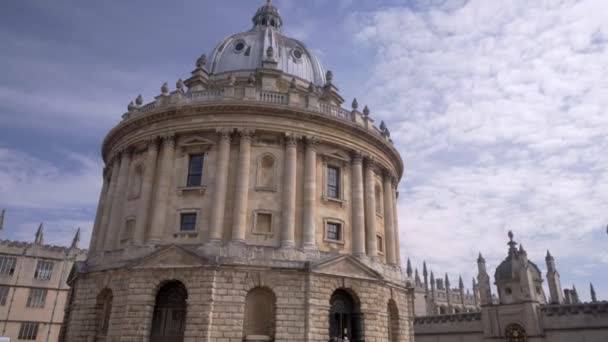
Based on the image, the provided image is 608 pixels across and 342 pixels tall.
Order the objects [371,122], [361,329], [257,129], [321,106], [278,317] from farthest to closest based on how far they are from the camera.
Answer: [371,122]
[321,106]
[257,129]
[361,329]
[278,317]

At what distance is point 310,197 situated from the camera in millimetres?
28250

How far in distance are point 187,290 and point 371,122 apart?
17.9 m

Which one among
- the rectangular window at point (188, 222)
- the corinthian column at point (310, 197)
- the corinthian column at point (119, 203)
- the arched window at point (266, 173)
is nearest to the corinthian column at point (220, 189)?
the rectangular window at point (188, 222)

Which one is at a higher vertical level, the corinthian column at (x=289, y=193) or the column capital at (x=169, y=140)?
the column capital at (x=169, y=140)

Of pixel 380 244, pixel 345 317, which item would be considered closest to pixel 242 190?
pixel 345 317

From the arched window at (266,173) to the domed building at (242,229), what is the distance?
0.23 feet

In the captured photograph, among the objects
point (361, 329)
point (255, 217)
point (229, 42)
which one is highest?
point (229, 42)

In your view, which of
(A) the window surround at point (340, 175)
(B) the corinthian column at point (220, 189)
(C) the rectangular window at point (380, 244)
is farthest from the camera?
(C) the rectangular window at point (380, 244)

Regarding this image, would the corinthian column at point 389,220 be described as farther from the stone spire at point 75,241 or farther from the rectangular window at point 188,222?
the stone spire at point 75,241

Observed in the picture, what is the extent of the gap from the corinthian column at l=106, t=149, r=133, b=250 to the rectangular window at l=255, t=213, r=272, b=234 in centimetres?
A: 923

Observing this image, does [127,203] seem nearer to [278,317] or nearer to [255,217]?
[255,217]

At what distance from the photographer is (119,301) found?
25297mm

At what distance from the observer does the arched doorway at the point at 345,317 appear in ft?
87.2

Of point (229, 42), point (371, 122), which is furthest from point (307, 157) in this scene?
point (229, 42)
